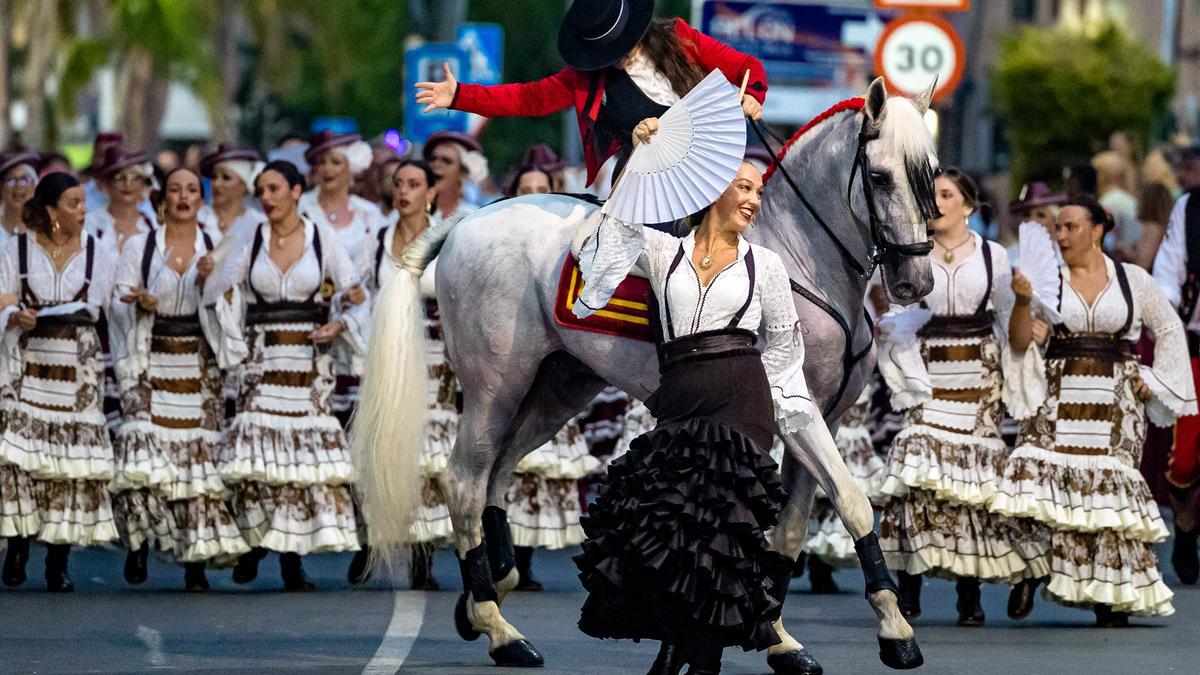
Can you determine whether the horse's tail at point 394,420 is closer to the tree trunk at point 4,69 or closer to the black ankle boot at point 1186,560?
the black ankle boot at point 1186,560

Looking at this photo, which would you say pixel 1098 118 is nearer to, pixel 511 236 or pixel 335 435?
pixel 335 435

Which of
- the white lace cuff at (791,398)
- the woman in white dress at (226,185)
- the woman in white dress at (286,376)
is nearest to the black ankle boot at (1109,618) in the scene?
the white lace cuff at (791,398)

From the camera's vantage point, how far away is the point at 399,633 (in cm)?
1145

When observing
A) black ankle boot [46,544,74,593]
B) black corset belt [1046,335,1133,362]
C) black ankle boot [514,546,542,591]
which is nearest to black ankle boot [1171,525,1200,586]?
black corset belt [1046,335,1133,362]

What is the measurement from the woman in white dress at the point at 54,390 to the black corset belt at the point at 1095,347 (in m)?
5.18

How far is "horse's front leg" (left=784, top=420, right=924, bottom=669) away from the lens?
30.5 ft

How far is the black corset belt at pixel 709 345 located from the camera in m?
8.88

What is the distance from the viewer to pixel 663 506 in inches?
339

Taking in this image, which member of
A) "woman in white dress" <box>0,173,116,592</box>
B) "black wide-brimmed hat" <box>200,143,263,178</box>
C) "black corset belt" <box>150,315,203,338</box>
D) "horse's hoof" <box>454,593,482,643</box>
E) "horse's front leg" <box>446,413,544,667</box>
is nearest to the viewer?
"horse's front leg" <box>446,413,544,667</box>

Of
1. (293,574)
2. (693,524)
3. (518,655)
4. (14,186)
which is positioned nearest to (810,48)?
(14,186)

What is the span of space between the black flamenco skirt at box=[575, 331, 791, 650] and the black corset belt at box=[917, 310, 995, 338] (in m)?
3.62

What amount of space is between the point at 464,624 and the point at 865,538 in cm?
225

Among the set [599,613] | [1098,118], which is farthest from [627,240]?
[1098,118]

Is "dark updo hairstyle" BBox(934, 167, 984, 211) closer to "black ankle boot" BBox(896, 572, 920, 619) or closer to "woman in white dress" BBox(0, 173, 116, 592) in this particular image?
"black ankle boot" BBox(896, 572, 920, 619)
